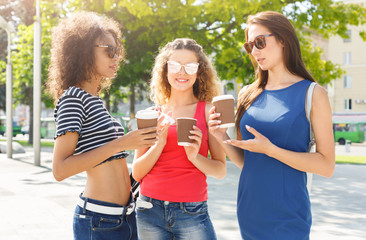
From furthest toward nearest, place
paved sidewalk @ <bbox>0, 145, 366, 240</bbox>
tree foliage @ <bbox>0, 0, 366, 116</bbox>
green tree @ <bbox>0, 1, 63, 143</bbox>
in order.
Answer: green tree @ <bbox>0, 1, 63, 143</bbox> < tree foliage @ <bbox>0, 0, 366, 116</bbox> < paved sidewalk @ <bbox>0, 145, 366, 240</bbox>

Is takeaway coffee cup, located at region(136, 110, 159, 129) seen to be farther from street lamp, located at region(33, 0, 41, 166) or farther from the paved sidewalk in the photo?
street lamp, located at region(33, 0, 41, 166)

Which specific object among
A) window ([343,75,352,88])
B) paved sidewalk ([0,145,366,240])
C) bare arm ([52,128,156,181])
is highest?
window ([343,75,352,88])

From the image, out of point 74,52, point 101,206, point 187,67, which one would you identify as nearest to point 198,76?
point 187,67

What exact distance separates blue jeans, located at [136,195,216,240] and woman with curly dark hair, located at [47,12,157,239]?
142 mm

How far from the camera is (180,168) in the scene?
2.52 m

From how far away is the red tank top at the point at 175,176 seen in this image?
8.17ft

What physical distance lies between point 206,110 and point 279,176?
0.73 meters

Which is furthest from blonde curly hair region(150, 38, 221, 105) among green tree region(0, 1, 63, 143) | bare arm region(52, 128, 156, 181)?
green tree region(0, 1, 63, 143)

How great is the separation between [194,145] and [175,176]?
304 mm

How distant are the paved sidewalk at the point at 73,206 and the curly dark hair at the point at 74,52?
338 centimetres

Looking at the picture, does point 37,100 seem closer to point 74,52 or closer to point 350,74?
point 74,52

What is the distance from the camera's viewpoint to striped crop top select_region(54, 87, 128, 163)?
81.1 inches

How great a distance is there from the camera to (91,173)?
2.23 meters

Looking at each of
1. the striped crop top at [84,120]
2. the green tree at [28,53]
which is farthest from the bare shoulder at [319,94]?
the green tree at [28,53]
